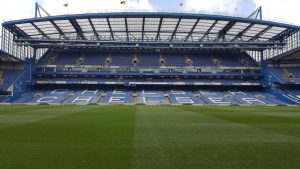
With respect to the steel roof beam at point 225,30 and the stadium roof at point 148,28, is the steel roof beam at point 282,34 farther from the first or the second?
the steel roof beam at point 225,30

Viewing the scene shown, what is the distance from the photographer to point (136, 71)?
208 ft

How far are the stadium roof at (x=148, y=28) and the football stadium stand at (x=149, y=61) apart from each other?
210 millimetres

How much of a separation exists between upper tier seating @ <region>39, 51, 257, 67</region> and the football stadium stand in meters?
0.27

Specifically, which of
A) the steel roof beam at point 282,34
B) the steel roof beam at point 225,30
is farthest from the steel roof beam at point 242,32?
the steel roof beam at point 282,34

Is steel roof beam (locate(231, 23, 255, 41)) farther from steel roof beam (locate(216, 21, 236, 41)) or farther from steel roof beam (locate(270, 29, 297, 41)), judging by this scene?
steel roof beam (locate(270, 29, 297, 41))

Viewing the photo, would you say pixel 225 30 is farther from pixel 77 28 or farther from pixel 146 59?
pixel 77 28

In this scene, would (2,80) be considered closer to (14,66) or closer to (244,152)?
(14,66)

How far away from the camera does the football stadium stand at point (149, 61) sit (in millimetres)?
52000

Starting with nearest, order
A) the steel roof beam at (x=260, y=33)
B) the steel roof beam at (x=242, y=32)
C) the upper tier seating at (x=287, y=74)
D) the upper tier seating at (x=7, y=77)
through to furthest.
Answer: the steel roof beam at (x=242, y=32) < the steel roof beam at (x=260, y=33) < the upper tier seating at (x=7, y=77) < the upper tier seating at (x=287, y=74)

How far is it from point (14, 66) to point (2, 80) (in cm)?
553

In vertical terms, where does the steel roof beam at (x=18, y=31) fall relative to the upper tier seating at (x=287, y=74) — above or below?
above

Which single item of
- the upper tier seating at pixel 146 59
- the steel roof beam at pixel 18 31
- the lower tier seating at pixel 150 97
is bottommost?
the lower tier seating at pixel 150 97

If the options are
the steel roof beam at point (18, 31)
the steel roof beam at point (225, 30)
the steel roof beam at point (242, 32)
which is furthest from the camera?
the steel roof beam at point (242, 32)

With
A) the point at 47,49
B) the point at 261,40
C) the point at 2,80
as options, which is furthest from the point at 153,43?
the point at 2,80
